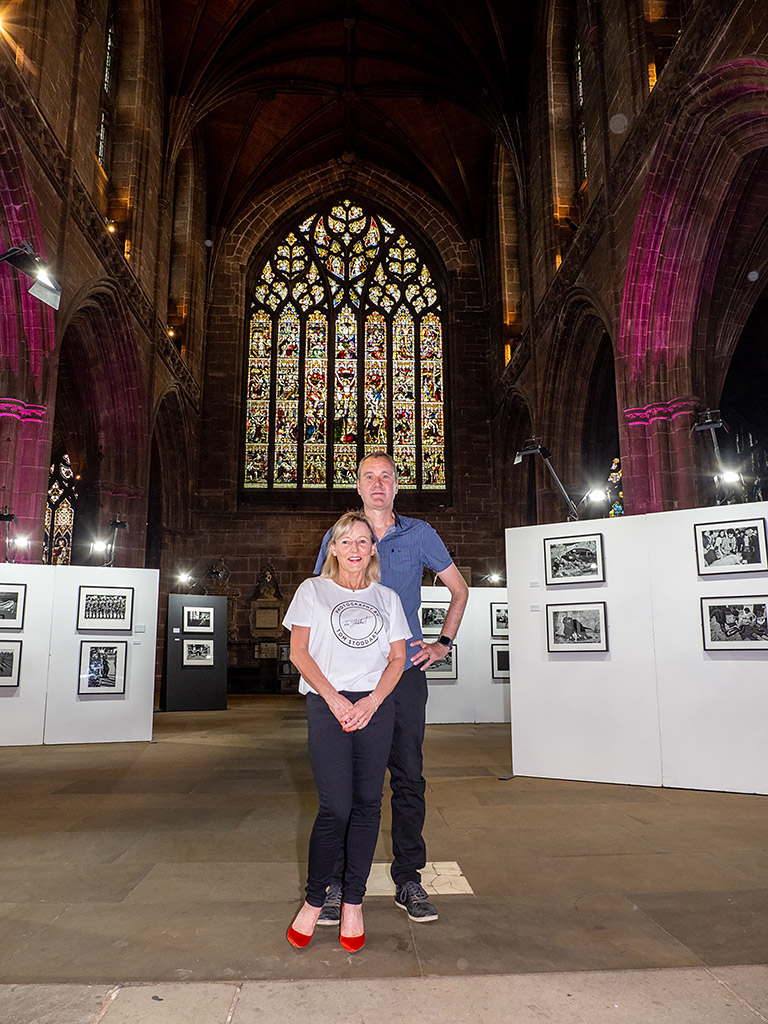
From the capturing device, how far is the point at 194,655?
36.0 feet

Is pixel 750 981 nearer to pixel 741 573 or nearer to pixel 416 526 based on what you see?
pixel 416 526

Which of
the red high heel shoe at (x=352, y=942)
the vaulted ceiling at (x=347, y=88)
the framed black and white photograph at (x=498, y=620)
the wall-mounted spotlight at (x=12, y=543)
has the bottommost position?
the red high heel shoe at (x=352, y=942)

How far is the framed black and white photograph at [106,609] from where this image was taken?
7.43m

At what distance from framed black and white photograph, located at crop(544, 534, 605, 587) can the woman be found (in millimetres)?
3383

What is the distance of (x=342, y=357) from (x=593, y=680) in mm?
13601

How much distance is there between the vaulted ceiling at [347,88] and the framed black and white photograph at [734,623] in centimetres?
1227

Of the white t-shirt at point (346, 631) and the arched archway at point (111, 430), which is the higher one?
the arched archway at point (111, 430)

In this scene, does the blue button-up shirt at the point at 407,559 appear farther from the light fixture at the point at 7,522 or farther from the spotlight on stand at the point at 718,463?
the light fixture at the point at 7,522

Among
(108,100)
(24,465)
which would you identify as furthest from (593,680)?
(108,100)

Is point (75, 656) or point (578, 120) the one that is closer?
point (75, 656)

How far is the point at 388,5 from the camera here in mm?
14750

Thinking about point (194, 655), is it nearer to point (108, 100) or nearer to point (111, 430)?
point (111, 430)

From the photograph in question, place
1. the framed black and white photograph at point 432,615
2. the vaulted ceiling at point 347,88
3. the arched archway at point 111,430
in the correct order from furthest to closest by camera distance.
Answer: the vaulted ceiling at point 347,88 → the arched archway at point 111,430 → the framed black and white photograph at point 432,615

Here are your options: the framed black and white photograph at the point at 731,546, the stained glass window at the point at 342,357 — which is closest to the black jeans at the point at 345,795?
the framed black and white photograph at the point at 731,546
